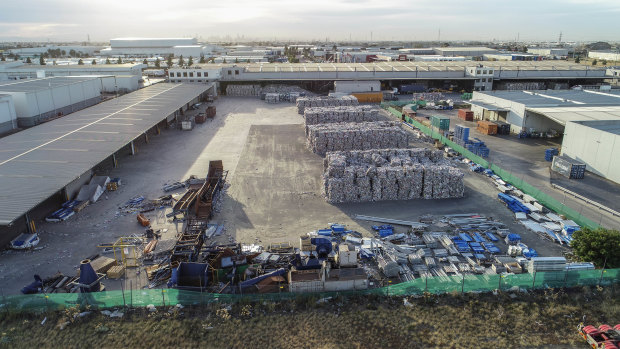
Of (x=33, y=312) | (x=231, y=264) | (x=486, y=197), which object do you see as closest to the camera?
(x=33, y=312)

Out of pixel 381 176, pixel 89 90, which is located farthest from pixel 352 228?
pixel 89 90

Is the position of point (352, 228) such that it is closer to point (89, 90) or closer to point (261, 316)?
point (261, 316)

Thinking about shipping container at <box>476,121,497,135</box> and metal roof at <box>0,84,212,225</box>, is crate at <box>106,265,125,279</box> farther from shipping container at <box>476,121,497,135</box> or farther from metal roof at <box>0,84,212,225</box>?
shipping container at <box>476,121,497,135</box>

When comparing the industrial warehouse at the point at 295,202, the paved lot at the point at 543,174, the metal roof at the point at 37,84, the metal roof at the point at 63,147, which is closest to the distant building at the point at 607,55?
the industrial warehouse at the point at 295,202

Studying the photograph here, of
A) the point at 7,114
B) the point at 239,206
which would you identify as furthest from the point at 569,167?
the point at 7,114

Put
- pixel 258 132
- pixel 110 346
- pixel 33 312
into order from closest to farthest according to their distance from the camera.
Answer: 1. pixel 110 346
2. pixel 33 312
3. pixel 258 132

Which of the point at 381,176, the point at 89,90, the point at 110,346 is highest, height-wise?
the point at 89,90
